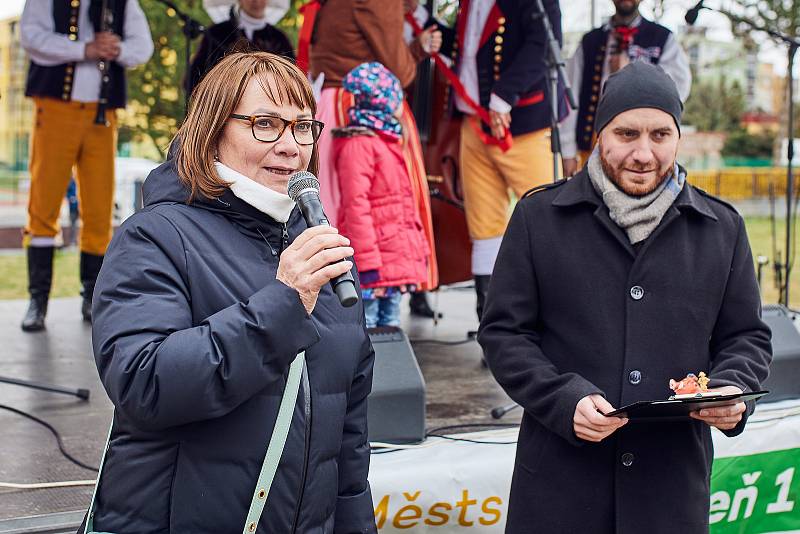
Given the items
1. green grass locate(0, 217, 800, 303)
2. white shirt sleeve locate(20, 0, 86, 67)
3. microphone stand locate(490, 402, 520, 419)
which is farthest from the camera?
green grass locate(0, 217, 800, 303)

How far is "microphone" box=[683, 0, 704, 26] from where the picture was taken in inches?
207

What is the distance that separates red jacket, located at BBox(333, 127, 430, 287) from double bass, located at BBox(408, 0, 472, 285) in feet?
2.86

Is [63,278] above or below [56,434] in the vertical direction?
below

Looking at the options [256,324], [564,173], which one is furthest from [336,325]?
[564,173]

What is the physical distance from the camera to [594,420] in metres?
2.21

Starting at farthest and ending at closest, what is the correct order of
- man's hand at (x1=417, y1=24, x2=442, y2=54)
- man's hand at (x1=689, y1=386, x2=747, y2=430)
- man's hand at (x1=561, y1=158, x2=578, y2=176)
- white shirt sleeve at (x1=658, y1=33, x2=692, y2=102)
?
man's hand at (x1=561, y1=158, x2=578, y2=176) → white shirt sleeve at (x1=658, y1=33, x2=692, y2=102) → man's hand at (x1=417, y1=24, x2=442, y2=54) → man's hand at (x1=689, y1=386, x2=747, y2=430)

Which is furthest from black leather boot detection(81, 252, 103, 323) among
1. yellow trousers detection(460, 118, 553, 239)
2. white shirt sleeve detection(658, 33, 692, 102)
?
white shirt sleeve detection(658, 33, 692, 102)

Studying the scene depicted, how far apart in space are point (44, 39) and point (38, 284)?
→ 138 centimetres

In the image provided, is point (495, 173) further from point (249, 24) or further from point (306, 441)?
point (306, 441)

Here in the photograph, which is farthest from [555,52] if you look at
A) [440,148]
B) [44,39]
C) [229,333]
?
[229,333]

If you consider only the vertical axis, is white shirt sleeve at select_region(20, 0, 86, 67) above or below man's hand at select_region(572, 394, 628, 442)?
above

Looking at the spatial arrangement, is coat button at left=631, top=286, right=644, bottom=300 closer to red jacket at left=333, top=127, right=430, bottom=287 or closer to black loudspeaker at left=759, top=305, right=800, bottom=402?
black loudspeaker at left=759, top=305, right=800, bottom=402

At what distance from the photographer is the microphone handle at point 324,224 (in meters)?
1.59

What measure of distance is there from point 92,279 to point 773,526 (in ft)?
13.6
